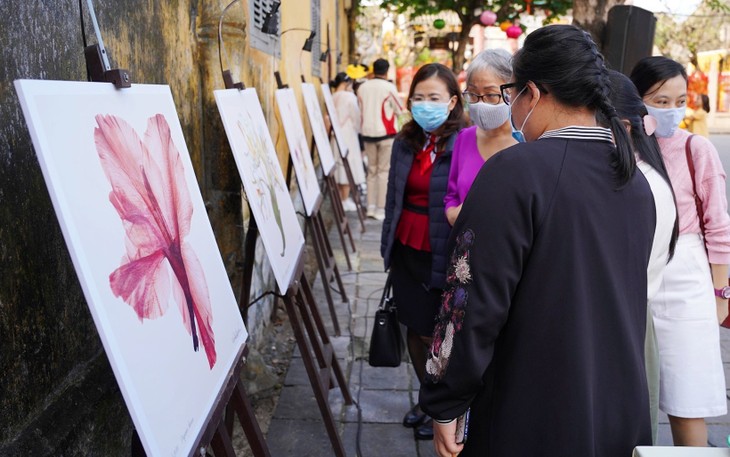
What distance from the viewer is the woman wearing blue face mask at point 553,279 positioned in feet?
4.93

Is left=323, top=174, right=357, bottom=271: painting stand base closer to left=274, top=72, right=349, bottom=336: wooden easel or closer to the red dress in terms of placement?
left=274, top=72, right=349, bottom=336: wooden easel

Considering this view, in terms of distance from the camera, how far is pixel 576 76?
1567 mm

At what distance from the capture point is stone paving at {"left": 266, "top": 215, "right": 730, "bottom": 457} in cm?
322

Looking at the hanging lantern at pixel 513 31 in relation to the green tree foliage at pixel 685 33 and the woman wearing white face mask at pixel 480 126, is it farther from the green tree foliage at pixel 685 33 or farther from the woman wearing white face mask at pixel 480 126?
the green tree foliage at pixel 685 33

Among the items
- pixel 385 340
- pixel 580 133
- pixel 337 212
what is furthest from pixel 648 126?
pixel 337 212

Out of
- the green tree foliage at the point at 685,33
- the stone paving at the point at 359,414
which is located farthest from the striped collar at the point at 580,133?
the green tree foliage at the point at 685,33

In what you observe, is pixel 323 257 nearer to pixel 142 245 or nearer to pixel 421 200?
pixel 421 200

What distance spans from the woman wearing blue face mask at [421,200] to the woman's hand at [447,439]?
123cm

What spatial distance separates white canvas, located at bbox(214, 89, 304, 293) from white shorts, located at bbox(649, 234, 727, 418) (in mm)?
1426

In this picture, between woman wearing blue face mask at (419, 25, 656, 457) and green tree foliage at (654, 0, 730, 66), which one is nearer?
woman wearing blue face mask at (419, 25, 656, 457)

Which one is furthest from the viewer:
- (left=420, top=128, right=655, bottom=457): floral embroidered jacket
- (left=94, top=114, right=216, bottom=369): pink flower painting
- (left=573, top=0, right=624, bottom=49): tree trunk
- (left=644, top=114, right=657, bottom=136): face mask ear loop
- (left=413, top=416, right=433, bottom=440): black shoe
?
(left=573, top=0, right=624, bottom=49): tree trunk

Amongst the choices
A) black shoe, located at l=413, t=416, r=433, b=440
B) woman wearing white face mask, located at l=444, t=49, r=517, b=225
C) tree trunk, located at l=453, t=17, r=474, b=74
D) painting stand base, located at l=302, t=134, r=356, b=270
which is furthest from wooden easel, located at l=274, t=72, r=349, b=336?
tree trunk, located at l=453, t=17, r=474, b=74

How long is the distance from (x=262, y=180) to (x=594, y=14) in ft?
12.4

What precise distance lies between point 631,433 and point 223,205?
2469 millimetres
